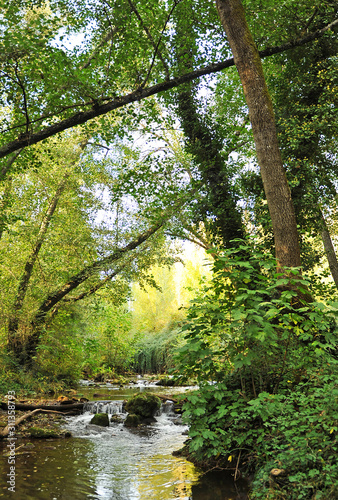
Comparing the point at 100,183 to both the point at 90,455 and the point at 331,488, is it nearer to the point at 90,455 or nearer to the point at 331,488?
the point at 90,455

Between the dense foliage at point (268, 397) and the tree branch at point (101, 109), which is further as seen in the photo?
the tree branch at point (101, 109)

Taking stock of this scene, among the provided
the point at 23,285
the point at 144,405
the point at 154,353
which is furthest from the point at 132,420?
the point at 154,353

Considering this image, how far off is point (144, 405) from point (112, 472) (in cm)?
522

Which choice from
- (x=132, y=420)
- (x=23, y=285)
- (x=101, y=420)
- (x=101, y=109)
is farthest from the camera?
(x=23, y=285)

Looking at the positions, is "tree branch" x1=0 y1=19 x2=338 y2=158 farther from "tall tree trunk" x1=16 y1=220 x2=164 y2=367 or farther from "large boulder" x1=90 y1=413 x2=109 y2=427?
"large boulder" x1=90 y1=413 x2=109 y2=427

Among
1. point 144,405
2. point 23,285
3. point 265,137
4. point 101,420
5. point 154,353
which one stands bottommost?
point 101,420

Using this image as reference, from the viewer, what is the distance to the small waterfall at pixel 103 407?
1098cm

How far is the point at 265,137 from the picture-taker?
19.7 ft

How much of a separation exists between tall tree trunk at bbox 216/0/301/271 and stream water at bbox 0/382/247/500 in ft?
10.3

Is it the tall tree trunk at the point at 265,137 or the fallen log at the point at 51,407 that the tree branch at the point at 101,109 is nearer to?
the tall tree trunk at the point at 265,137

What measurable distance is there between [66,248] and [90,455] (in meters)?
8.07

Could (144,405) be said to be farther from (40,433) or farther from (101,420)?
(40,433)

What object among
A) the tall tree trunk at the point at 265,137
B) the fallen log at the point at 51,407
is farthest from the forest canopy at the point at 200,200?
the fallen log at the point at 51,407

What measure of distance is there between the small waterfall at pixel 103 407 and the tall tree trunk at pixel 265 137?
26.7 ft
